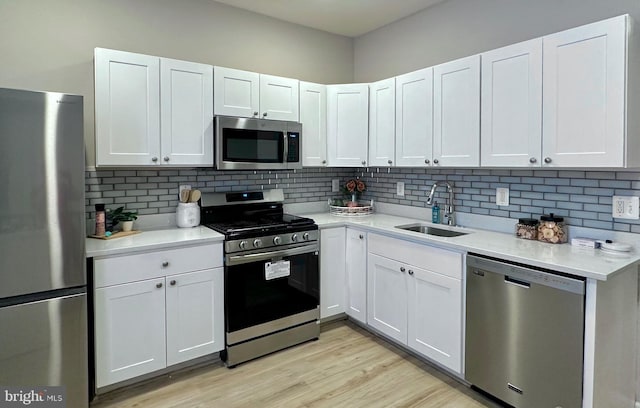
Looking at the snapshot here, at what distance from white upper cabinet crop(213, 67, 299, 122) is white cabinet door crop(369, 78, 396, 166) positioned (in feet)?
2.31

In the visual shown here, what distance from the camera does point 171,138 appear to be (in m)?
2.65

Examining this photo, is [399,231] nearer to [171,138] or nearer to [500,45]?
[500,45]

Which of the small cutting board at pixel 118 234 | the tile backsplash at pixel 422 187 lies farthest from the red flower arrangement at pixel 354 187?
the small cutting board at pixel 118 234

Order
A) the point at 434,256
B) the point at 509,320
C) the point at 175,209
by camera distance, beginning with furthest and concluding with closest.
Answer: the point at 175,209 → the point at 434,256 → the point at 509,320

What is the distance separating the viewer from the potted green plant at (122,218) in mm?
2633

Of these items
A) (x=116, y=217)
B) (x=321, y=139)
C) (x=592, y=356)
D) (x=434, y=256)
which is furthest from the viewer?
(x=321, y=139)

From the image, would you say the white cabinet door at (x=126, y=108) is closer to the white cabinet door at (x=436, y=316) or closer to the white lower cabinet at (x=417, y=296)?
the white lower cabinet at (x=417, y=296)

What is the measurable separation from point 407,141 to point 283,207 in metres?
1.32

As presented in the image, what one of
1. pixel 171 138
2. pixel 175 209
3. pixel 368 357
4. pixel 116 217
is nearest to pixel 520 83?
pixel 368 357

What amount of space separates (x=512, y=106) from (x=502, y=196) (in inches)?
28.3

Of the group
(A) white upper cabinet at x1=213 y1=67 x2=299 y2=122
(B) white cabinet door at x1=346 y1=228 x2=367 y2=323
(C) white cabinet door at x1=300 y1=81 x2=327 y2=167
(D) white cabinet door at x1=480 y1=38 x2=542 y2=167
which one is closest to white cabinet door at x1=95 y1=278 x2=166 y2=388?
(A) white upper cabinet at x1=213 y1=67 x2=299 y2=122

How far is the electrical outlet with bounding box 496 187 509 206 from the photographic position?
271 centimetres

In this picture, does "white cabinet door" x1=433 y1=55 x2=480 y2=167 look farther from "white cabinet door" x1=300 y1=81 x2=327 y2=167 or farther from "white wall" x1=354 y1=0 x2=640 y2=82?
"white cabinet door" x1=300 y1=81 x2=327 y2=167

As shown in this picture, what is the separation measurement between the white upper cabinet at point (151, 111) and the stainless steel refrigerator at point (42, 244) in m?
0.48
